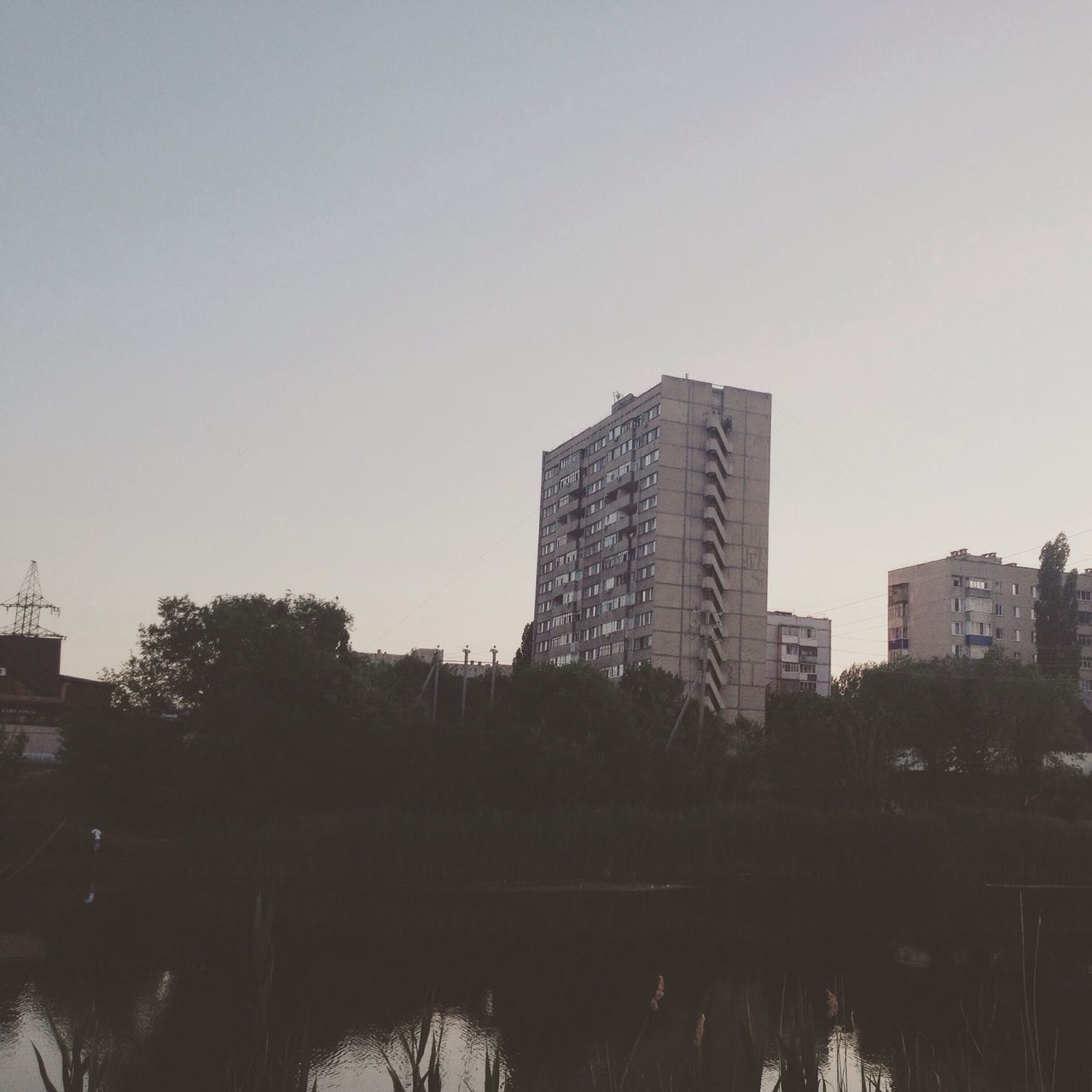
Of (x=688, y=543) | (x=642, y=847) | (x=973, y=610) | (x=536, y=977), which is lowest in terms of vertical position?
(x=536, y=977)

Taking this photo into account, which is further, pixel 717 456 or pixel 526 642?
pixel 526 642

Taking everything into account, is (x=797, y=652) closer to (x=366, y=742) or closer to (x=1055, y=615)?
(x=1055, y=615)

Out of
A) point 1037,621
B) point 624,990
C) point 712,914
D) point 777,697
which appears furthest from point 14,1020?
point 1037,621

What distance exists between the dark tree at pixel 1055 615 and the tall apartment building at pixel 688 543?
3375cm

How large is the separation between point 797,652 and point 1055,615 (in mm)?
49588

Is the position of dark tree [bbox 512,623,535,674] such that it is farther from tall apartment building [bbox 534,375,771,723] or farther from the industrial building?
the industrial building

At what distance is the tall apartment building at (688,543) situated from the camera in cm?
12300

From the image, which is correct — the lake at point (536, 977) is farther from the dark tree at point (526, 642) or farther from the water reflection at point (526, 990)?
the dark tree at point (526, 642)

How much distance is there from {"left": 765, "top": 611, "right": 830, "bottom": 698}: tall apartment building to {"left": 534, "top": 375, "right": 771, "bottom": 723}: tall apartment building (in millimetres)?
46485

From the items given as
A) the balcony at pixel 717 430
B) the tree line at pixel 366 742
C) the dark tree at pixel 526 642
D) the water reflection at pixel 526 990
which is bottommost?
the water reflection at pixel 526 990

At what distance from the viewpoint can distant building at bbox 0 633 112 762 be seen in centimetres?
7875

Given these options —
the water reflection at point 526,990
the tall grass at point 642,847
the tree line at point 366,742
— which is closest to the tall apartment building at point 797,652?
the tree line at point 366,742

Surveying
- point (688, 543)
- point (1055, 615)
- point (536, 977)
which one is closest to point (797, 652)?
point (1055, 615)

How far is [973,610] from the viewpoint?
480 feet
